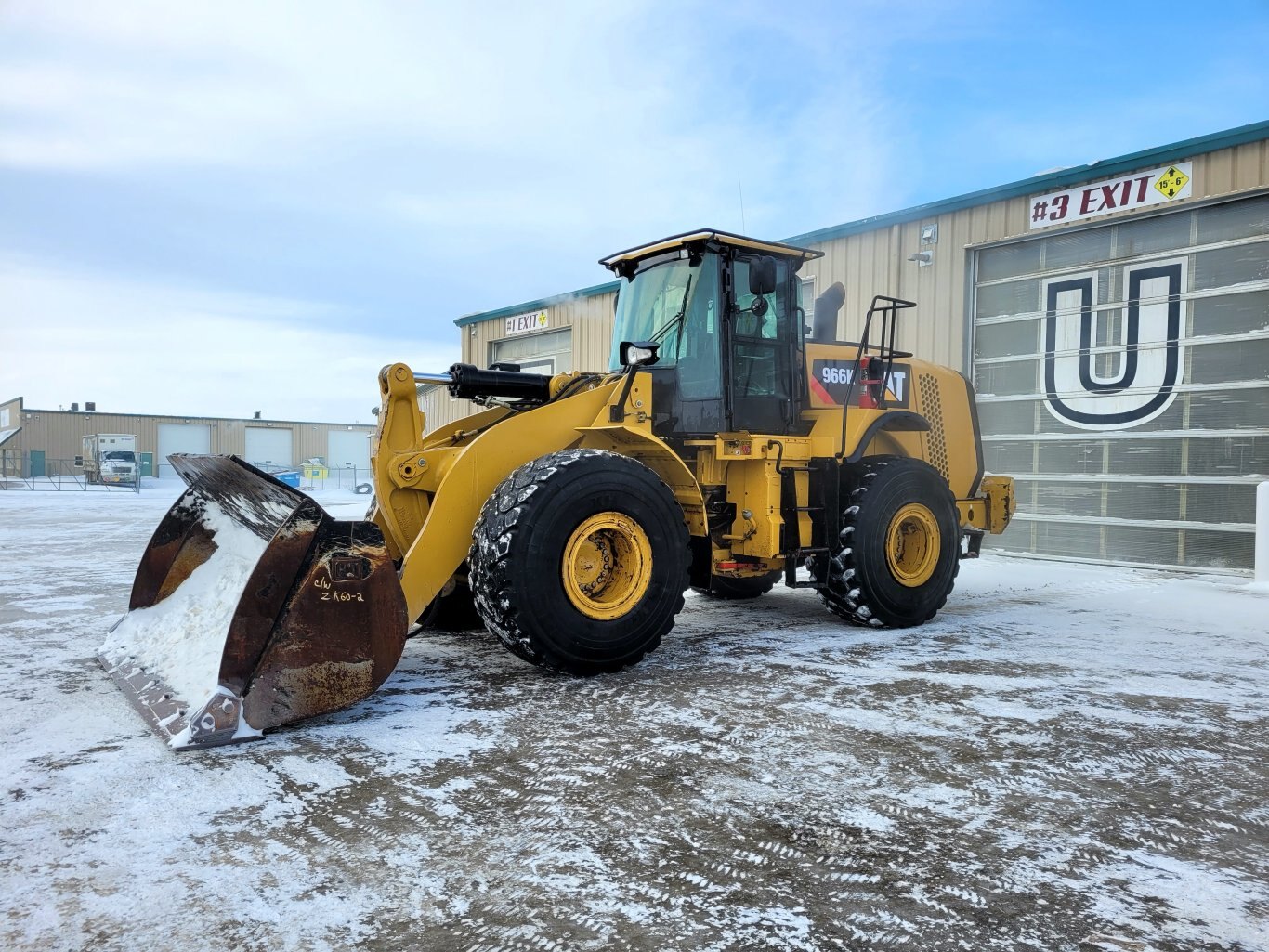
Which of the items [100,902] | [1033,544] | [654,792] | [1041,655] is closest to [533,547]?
[654,792]

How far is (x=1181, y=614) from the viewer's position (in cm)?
744

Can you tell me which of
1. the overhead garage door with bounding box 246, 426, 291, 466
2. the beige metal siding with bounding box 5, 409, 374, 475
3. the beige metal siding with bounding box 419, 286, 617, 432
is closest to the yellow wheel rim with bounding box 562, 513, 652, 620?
the beige metal siding with bounding box 419, 286, 617, 432

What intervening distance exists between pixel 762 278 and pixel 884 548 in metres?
2.16

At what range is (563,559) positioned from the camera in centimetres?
469

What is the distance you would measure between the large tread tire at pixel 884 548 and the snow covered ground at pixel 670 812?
3.04 feet

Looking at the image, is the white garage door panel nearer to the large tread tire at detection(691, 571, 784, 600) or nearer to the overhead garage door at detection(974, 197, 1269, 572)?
the overhead garage door at detection(974, 197, 1269, 572)

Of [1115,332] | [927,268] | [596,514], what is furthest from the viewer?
[927,268]

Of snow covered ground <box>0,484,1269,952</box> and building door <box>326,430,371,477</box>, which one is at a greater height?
building door <box>326,430,371,477</box>

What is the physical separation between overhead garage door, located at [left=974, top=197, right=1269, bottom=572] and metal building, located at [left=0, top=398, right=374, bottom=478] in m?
44.8

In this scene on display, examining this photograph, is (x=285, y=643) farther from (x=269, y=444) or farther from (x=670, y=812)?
(x=269, y=444)

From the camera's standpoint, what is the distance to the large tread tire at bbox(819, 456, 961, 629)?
20.9 feet

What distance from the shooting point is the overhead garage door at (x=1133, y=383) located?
9.99 metres

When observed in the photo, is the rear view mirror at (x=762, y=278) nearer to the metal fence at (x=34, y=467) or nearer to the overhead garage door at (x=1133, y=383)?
the overhead garage door at (x=1133, y=383)

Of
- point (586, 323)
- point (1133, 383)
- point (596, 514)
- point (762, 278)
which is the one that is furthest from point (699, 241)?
point (586, 323)
